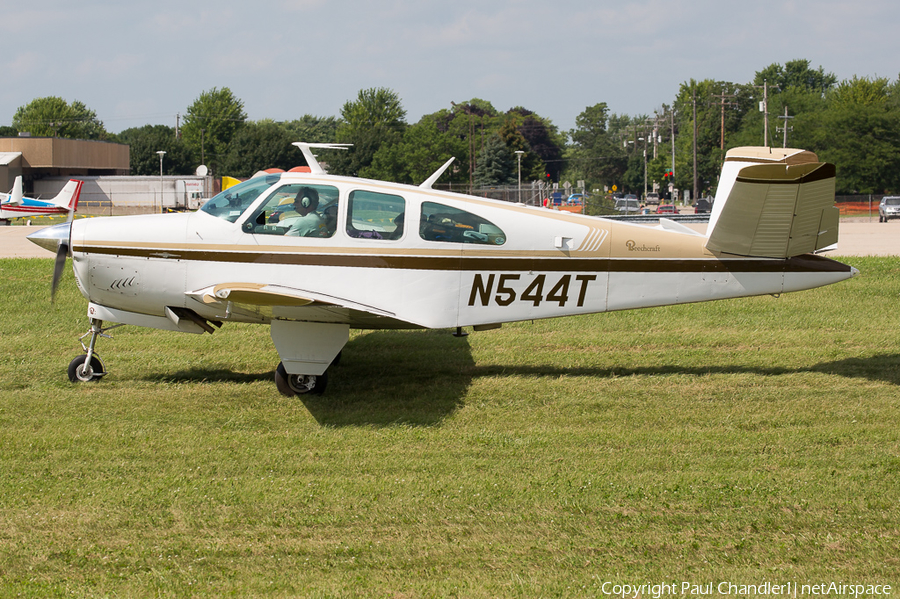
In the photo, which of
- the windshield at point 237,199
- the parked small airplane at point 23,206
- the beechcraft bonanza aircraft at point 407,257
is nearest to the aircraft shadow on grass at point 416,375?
the beechcraft bonanza aircraft at point 407,257

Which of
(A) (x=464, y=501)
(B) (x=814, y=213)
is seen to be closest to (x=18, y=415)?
(A) (x=464, y=501)

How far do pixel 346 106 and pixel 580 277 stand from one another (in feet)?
339

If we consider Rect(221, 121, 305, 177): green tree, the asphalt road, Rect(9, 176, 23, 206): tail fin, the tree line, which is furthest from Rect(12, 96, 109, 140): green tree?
the asphalt road

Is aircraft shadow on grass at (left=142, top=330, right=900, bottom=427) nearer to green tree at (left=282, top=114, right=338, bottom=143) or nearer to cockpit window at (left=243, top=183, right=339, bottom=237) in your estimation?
cockpit window at (left=243, top=183, right=339, bottom=237)

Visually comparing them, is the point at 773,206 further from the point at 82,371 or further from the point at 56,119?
the point at 56,119

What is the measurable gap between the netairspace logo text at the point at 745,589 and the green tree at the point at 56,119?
405 feet

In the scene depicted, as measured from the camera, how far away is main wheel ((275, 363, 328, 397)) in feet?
25.2

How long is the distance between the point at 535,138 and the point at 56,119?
257 feet

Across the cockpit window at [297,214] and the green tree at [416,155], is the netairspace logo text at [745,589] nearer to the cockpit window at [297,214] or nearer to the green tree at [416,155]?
the cockpit window at [297,214]

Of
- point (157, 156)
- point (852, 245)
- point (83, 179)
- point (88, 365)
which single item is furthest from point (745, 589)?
point (157, 156)

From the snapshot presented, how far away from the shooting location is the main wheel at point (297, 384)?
7.70 metres

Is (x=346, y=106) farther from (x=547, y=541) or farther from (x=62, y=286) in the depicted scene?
(x=547, y=541)

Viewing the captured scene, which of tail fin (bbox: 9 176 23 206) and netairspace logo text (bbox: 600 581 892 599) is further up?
tail fin (bbox: 9 176 23 206)

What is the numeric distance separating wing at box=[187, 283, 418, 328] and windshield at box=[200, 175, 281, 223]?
76 centimetres
